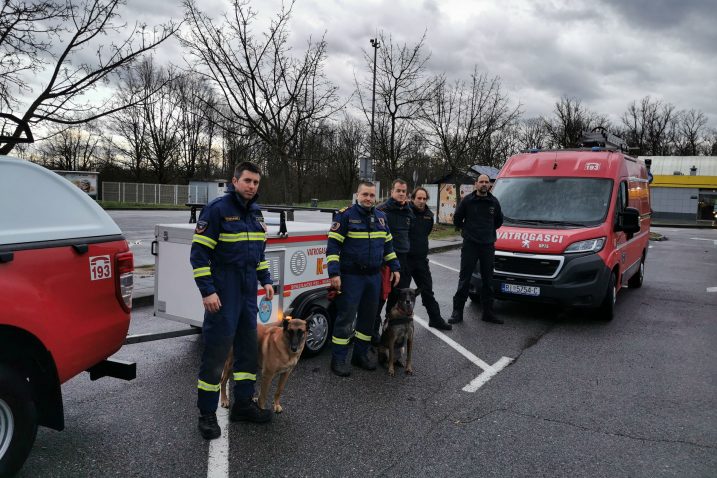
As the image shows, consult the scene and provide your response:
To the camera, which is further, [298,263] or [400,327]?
[298,263]

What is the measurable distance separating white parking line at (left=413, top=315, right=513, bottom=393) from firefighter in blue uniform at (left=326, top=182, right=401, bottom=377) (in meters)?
1.02

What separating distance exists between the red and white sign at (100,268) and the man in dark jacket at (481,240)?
16.1 ft

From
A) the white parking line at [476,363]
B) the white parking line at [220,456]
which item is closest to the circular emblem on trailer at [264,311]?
the white parking line at [220,456]

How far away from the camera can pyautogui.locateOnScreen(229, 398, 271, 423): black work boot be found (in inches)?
152

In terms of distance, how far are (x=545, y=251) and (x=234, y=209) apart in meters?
5.00

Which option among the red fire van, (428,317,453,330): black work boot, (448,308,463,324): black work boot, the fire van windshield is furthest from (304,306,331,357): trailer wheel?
the fire van windshield

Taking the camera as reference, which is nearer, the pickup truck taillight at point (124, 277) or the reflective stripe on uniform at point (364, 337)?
the pickup truck taillight at point (124, 277)

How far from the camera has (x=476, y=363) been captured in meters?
5.48

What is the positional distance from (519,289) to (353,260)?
11.1 ft

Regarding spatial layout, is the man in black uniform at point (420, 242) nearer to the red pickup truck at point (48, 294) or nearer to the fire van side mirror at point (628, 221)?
the fire van side mirror at point (628, 221)

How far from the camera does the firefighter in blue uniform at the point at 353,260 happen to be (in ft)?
16.2

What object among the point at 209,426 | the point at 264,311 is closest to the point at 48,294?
the point at 209,426

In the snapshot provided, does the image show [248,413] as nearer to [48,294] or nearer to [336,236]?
[48,294]

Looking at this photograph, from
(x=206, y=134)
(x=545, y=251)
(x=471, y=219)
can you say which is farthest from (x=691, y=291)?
(x=206, y=134)
